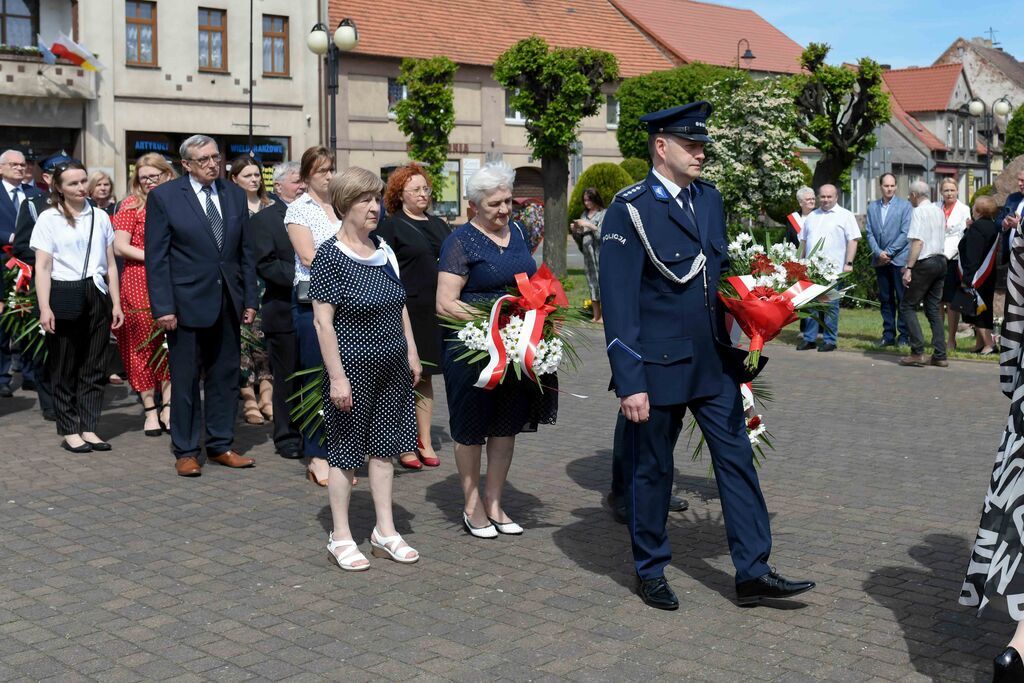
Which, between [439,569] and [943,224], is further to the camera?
[943,224]

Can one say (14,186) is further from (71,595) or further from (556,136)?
(556,136)

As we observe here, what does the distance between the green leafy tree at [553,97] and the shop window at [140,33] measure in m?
16.4

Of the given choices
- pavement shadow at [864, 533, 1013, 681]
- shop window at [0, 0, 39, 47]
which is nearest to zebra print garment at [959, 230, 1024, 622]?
pavement shadow at [864, 533, 1013, 681]

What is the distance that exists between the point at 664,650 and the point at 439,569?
154 cm

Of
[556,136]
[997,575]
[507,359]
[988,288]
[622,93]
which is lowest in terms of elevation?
[997,575]

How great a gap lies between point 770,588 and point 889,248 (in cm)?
1037

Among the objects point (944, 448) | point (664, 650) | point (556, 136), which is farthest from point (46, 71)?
point (664, 650)

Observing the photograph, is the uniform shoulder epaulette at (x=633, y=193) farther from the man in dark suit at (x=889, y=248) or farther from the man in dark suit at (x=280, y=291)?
the man in dark suit at (x=889, y=248)

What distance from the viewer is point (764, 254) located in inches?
227

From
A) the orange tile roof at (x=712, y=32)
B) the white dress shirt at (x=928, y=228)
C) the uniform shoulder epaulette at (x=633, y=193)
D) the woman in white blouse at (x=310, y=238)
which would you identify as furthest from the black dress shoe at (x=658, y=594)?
the orange tile roof at (x=712, y=32)

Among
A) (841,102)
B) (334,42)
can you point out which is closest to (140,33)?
(334,42)

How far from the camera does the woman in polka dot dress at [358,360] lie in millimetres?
6121

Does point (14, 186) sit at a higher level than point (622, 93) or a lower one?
lower

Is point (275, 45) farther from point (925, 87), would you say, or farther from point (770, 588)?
point (925, 87)
